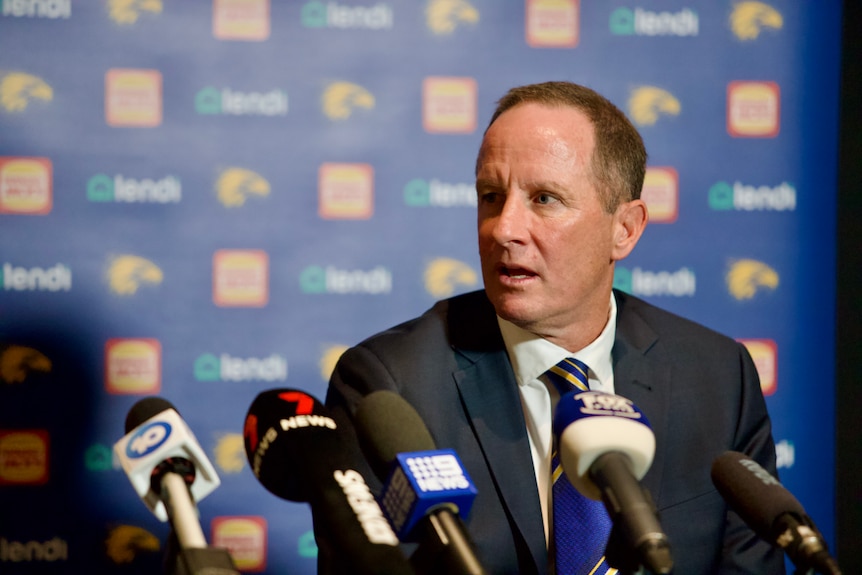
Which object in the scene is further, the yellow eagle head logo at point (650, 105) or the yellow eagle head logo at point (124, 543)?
the yellow eagle head logo at point (650, 105)

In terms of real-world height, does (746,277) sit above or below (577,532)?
above

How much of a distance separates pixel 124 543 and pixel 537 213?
1.77 m

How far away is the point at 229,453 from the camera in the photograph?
2.73 meters

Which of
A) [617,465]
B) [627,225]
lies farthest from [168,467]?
[627,225]

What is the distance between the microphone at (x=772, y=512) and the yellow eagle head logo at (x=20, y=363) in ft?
7.10

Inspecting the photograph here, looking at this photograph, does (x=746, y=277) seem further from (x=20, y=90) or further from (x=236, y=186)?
(x=20, y=90)

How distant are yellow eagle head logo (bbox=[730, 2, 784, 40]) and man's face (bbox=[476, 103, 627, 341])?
1456 mm

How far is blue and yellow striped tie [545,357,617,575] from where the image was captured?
157 cm

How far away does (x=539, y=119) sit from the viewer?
5.71 ft

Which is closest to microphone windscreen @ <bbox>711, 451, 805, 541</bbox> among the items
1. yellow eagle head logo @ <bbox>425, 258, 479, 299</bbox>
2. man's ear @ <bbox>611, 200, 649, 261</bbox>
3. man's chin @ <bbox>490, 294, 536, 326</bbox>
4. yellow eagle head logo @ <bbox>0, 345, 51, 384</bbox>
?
man's chin @ <bbox>490, 294, 536, 326</bbox>

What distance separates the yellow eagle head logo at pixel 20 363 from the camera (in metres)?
2.63

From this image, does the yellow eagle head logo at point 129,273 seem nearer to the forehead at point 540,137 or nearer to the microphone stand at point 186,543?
the forehead at point 540,137

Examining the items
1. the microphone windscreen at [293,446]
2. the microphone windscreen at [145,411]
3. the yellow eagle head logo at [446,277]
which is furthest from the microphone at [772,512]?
the yellow eagle head logo at [446,277]

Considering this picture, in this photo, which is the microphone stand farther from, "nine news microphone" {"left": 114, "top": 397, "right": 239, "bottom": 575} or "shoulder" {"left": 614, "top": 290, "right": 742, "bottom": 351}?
"shoulder" {"left": 614, "top": 290, "right": 742, "bottom": 351}
